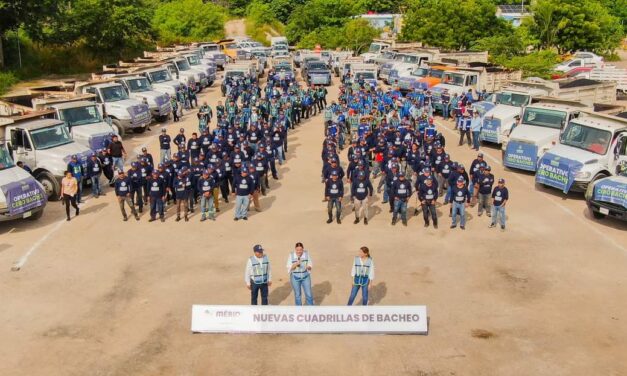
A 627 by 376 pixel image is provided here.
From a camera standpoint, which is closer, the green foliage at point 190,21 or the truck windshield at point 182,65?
the truck windshield at point 182,65

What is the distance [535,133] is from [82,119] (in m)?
16.3

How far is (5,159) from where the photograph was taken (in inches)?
683

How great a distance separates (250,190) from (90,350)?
24.5ft

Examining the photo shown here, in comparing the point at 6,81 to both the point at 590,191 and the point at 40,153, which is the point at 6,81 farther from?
the point at 590,191

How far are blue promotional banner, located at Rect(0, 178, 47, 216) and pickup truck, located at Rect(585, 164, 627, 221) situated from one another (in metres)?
14.9

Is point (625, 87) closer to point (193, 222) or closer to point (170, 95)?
point (170, 95)

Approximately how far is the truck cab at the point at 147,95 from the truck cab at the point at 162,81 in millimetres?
1713

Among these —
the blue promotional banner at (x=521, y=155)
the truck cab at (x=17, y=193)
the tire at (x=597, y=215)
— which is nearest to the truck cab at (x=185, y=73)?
the truck cab at (x=17, y=193)

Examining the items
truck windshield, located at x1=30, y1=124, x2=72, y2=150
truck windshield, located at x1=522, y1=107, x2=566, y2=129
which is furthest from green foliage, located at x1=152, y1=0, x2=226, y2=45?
truck windshield, located at x1=522, y1=107, x2=566, y2=129

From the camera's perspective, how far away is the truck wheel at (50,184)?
1919 centimetres

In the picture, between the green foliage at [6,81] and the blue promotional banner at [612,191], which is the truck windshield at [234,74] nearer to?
the green foliage at [6,81]

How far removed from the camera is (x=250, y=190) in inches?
684

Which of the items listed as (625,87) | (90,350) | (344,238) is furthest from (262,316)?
(625,87)

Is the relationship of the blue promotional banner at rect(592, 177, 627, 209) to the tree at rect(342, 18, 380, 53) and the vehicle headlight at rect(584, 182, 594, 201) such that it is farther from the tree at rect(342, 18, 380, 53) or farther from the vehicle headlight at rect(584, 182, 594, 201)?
the tree at rect(342, 18, 380, 53)
